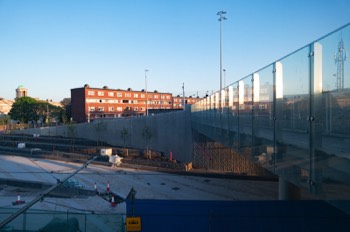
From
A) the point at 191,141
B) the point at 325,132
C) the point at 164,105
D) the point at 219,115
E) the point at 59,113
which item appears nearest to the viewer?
the point at 325,132

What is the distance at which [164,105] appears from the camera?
85.7 m

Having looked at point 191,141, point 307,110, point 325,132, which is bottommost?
point 191,141

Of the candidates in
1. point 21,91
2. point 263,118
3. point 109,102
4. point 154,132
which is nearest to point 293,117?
point 263,118

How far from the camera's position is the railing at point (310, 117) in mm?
3703

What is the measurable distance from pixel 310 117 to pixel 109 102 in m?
69.6

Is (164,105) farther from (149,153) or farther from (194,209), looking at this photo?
(194,209)

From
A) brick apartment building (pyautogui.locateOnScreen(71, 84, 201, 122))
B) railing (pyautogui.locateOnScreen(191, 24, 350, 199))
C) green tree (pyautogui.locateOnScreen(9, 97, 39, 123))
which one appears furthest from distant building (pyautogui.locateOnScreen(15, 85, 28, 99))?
railing (pyautogui.locateOnScreen(191, 24, 350, 199))

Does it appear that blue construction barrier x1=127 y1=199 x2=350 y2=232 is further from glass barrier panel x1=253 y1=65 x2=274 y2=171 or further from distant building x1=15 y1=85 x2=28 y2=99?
distant building x1=15 y1=85 x2=28 y2=99

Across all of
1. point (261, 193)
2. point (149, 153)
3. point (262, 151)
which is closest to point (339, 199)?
point (262, 151)

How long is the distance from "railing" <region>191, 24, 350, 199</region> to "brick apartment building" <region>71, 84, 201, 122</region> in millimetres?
56249

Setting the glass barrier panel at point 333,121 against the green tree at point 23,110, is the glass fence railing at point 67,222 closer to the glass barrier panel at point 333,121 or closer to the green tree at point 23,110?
the glass barrier panel at point 333,121

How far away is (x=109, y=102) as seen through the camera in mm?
71500

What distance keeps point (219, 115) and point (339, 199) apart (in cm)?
876

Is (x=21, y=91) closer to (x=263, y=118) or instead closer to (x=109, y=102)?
(x=109, y=102)
